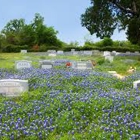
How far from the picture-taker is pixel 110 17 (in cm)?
4984

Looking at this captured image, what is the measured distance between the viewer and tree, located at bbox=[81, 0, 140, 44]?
162 feet

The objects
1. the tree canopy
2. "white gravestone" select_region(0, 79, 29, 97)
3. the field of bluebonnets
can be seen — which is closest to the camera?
the field of bluebonnets

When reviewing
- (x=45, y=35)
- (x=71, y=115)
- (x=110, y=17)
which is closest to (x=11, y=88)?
(x=71, y=115)

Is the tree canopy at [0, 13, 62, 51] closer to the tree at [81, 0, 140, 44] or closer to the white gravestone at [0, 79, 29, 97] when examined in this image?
the tree at [81, 0, 140, 44]

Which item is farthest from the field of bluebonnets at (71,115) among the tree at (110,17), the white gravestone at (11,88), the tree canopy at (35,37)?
the tree canopy at (35,37)

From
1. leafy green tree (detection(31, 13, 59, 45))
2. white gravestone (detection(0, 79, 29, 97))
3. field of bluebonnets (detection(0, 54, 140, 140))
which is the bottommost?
field of bluebonnets (detection(0, 54, 140, 140))

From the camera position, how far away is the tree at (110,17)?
49.5 metres

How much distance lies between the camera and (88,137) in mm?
9156

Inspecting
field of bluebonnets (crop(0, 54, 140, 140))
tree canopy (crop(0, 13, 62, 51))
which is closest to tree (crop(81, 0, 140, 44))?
tree canopy (crop(0, 13, 62, 51))

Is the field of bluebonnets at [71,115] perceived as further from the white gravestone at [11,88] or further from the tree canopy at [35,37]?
the tree canopy at [35,37]

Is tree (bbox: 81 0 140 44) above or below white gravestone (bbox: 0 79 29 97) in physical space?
above

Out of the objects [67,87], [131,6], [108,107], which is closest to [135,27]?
[131,6]

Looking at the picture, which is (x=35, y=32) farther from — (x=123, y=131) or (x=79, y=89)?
(x=123, y=131)

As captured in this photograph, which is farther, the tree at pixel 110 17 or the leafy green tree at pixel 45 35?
the leafy green tree at pixel 45 35
